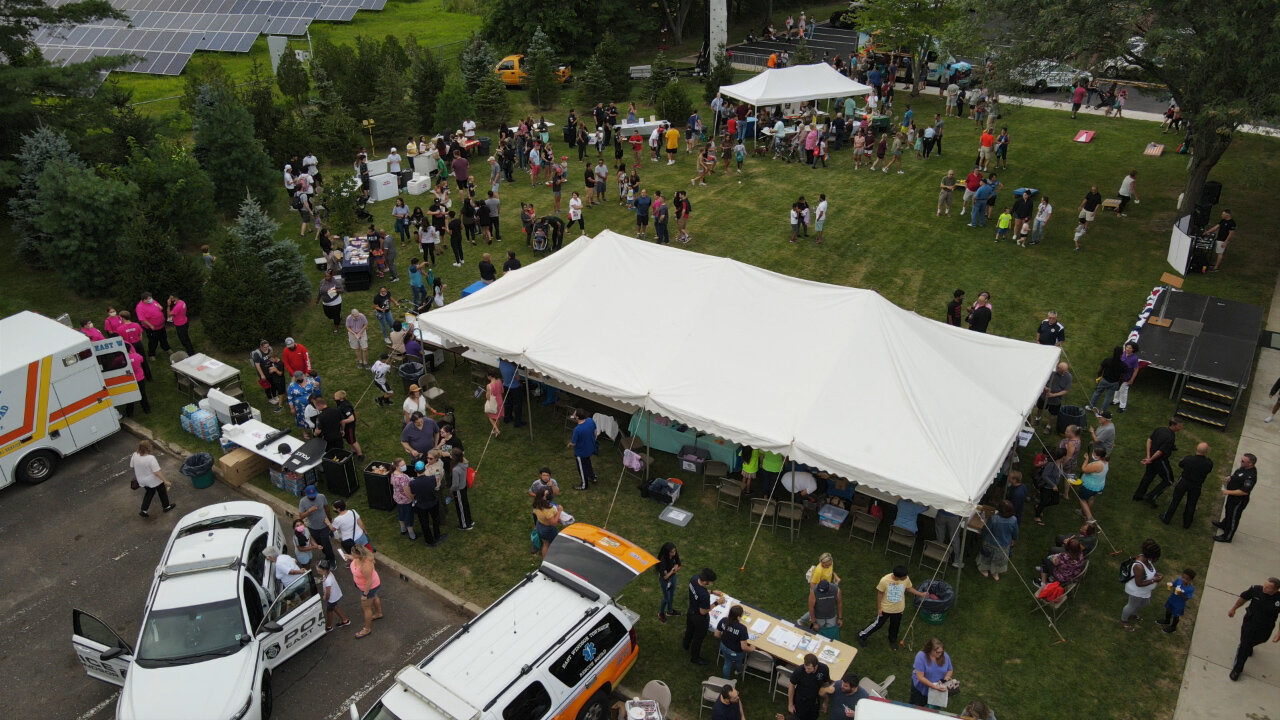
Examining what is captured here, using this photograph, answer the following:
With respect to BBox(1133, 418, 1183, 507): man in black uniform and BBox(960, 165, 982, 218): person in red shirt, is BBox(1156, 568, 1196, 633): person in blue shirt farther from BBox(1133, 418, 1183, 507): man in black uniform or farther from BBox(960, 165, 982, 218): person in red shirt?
BBox(960, 165, 982, 218): person in red shirt

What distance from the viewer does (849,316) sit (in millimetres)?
12922

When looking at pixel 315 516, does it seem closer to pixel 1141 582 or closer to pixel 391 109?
pixel 1141 582

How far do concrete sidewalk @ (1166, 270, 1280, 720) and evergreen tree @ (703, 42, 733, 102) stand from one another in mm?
21864

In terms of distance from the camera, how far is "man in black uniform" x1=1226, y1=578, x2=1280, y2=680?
9.85 m

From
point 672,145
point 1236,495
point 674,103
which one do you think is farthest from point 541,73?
point 1236,495

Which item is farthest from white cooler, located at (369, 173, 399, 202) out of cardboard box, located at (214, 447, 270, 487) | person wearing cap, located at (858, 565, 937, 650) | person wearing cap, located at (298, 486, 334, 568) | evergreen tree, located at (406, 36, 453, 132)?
person wearing cap, located at (858, 565, 937, 650)

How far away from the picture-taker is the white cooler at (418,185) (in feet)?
82.8

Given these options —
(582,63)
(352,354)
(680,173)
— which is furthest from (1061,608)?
(582,63)

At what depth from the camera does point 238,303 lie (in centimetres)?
1727

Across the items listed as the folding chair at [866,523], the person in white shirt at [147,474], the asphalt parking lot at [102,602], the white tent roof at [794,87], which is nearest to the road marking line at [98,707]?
the asphalt parking lot at [102,602]

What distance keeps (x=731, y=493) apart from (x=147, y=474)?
8702mm

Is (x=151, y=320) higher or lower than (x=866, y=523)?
higher

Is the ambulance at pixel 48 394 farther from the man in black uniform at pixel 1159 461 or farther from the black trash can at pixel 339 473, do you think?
the man in black uniform at pixel 1159 461

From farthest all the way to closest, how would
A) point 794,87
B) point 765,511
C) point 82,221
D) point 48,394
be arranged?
point 794,87 → point 82,221 → point 48,394 → point 765,511
